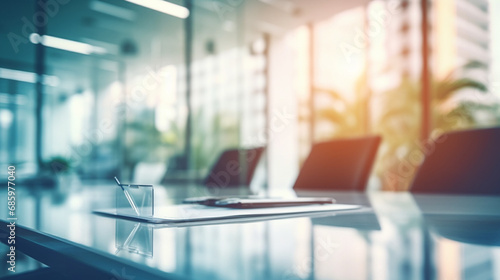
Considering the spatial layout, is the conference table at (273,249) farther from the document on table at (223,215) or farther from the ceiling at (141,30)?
the ceiling at (141,30)

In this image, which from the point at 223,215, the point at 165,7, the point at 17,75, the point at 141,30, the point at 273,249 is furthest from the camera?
the point at 141,30

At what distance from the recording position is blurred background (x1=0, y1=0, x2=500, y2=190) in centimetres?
556

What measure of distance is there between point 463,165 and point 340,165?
0.62 metres

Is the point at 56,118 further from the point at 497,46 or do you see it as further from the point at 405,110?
the point at 497,46

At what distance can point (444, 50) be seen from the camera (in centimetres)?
587

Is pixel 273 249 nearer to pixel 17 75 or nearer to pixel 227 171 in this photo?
pixel 227 171

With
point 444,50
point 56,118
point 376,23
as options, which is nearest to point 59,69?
point 56,118

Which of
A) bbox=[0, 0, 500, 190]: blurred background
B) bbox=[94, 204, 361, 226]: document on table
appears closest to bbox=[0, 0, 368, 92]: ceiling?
bbox=[0, 0, 500, 190]: blurred background

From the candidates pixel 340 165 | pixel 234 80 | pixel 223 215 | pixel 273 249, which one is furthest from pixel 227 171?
pixel 234 80

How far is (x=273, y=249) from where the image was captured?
399mm

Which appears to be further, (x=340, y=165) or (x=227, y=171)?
(x=227, y=171)

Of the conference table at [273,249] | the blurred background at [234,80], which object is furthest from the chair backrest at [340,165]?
the blurred background at [234,80]

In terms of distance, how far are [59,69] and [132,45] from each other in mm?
1388

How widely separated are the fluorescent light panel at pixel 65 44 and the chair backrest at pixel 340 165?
4.59m
